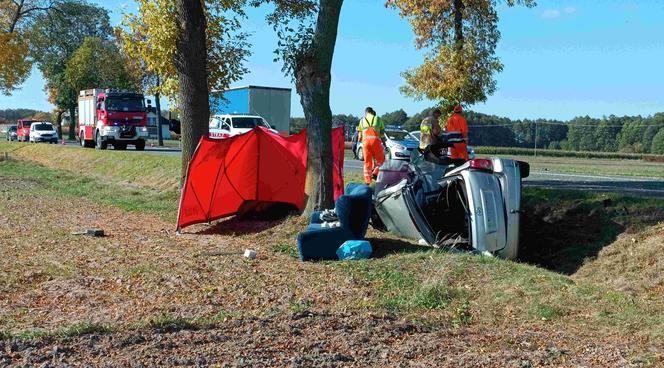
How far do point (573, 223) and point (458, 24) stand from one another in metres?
10.00

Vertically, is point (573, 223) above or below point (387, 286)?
above

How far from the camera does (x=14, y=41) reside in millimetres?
35250

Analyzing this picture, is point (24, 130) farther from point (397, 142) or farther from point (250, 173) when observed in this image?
point (250, 173)

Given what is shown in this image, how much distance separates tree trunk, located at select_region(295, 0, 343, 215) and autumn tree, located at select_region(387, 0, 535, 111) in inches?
325

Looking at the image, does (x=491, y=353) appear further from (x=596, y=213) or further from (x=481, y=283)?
(x=596, y=213)

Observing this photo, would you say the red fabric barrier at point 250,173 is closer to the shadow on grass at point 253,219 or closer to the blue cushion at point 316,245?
the shadow on grass at point 253,219

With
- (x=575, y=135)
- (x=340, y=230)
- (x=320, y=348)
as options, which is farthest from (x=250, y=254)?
(x=575, y=135)

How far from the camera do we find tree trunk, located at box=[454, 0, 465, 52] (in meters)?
19.8

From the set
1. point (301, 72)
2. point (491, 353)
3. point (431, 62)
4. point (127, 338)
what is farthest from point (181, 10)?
point (491, 353)

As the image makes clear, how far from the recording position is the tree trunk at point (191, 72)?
15117 mm

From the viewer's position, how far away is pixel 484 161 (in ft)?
32.7

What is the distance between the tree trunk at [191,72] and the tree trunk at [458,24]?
7.16 meters

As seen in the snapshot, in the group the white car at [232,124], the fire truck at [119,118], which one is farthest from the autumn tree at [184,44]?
the fire truck at [119,118]

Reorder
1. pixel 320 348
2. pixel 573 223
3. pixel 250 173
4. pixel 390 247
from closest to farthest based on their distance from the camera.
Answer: pixel 320 348 < pixel 390 247 < pixel 573 223 < pixel 250 173
